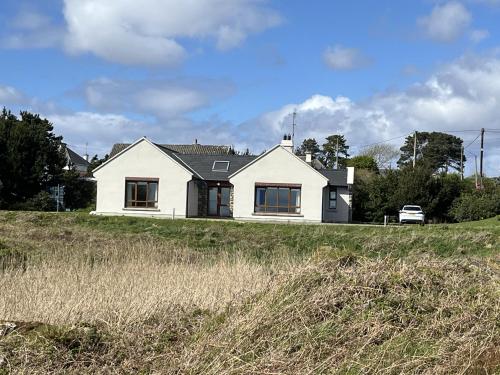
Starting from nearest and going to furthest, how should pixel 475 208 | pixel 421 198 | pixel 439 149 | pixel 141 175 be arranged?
pixel 141 175 < pixel 475 208 < pixel 421 198 < pixel 439 149

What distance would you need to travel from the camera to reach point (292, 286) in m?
6.68

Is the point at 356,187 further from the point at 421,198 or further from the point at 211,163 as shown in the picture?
the point at 211,163

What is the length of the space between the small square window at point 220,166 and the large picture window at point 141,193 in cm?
546

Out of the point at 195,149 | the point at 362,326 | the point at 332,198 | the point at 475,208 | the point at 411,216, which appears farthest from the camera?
the point at 195,149

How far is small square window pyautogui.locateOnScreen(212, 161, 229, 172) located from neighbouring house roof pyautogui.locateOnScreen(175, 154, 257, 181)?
147 mm

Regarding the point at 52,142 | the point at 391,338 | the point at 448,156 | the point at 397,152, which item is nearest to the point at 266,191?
the point at 52,142

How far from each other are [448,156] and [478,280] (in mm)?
87729

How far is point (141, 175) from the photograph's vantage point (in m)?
38.4

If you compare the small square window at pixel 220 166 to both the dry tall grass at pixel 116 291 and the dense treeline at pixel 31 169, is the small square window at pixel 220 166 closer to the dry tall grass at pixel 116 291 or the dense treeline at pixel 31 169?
the dense treeline at pixel 31 169

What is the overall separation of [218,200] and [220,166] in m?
2.54

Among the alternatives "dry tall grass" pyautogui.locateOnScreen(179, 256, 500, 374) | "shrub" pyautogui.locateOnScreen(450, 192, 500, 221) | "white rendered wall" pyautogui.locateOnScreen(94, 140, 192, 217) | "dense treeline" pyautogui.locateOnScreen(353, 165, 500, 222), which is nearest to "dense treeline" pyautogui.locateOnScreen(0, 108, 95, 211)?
"white rendered wall" pyautogui.locateOnScreen(94, 140, 192, 217)

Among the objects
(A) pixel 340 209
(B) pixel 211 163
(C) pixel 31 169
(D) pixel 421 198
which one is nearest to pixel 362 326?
(A) pixel 340 209

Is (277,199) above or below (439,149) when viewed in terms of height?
below

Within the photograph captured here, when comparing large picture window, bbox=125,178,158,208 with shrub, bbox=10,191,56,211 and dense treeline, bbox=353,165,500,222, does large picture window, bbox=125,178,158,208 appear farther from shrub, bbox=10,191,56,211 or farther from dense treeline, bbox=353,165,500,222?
dense treeline, bbox=353,165,500,222
